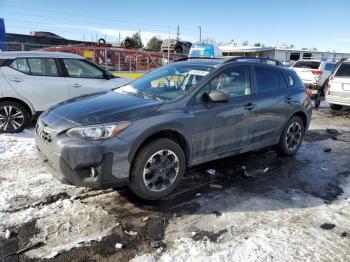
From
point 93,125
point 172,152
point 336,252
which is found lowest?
point 336,252

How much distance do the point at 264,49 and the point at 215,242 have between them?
42614 millimetres

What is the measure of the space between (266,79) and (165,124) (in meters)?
2.34

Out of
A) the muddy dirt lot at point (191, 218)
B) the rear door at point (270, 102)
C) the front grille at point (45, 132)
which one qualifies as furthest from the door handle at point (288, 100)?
the front grille at point (45, 132)

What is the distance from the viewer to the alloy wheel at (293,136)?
641 centimetres

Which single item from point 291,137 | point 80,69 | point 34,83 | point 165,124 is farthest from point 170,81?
point 80,69

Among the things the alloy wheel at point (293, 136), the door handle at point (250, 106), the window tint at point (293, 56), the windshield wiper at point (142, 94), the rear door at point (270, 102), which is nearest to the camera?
the windshield wiper at point (142, 94)

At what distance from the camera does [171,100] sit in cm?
444

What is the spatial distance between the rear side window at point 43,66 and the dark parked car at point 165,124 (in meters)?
3.20

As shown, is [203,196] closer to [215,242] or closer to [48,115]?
[215,242]

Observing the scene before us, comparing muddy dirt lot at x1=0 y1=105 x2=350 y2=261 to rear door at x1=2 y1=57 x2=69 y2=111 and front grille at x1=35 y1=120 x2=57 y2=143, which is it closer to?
front grille at x1=35 y1=120 x2=57 y2=143

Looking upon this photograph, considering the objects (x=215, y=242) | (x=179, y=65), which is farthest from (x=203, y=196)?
(x=179, y=65)

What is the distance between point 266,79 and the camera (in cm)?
575

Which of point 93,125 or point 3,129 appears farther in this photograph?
point 3,129

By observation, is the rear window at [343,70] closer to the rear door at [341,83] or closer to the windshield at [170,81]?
the rear door at [341,83]
